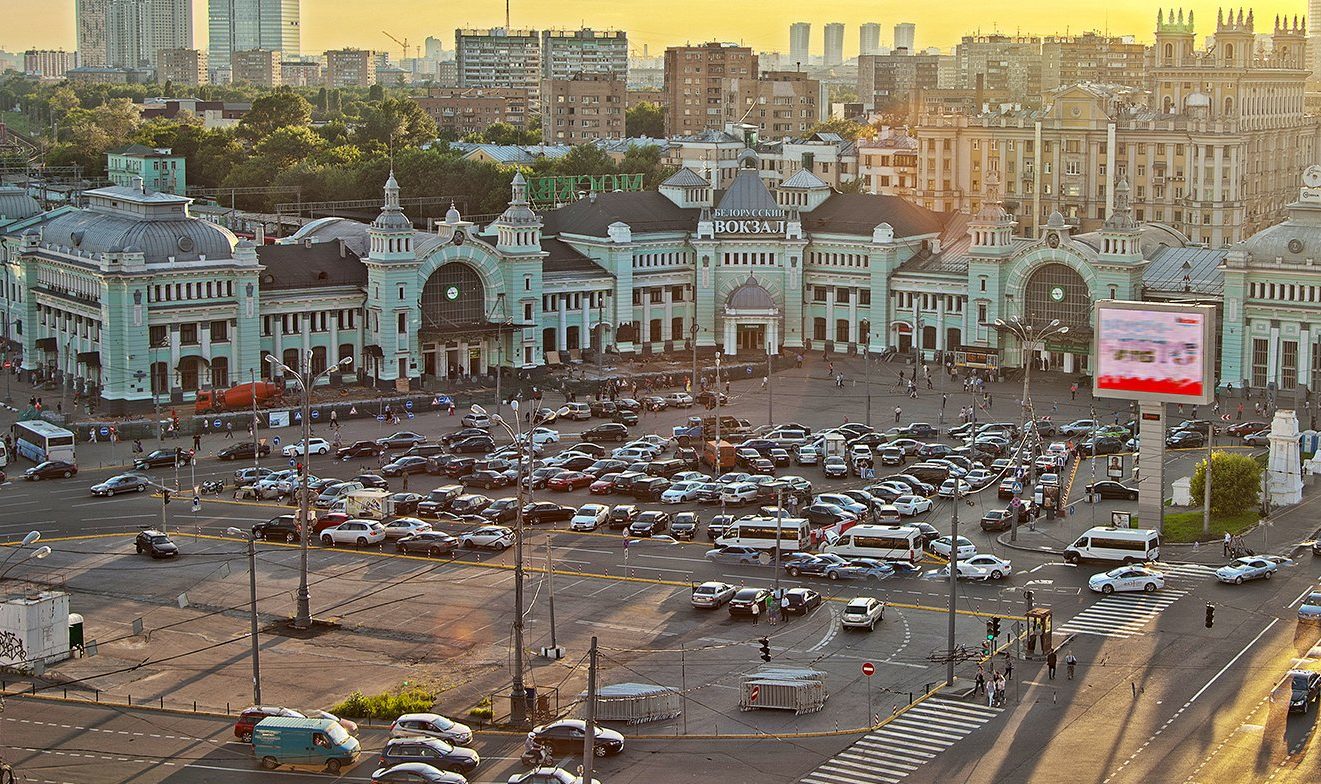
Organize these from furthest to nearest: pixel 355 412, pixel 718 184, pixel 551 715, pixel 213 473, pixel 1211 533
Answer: pixel 718 184 < pixel 355 412 < pixel 213 473 < pixel 1211 533 < pixel 551 715

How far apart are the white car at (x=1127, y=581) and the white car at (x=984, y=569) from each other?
3254 millimetres

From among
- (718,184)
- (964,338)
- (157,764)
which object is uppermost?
(718,184)

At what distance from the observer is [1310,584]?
72938 mm

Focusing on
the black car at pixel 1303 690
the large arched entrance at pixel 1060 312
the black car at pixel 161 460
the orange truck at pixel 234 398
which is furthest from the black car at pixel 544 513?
the large arched entrance at pixel 1060 312

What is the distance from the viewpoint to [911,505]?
3406 inches

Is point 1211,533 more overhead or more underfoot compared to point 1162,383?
more underfoot

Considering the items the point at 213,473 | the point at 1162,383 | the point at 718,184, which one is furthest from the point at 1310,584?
the point at 718,184

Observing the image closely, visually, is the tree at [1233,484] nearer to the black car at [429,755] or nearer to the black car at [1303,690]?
the black car at [1303,690]

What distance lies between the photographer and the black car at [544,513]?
85.4 meters

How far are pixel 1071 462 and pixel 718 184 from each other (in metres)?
85.7

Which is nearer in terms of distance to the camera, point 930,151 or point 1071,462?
point 1071,462

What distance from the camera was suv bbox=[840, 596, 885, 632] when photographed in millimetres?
67312

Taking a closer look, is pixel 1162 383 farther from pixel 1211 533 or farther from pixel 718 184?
pixel 718 184

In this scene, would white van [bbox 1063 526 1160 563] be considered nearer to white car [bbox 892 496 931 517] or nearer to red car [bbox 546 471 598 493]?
white car [bbox 892 496 931 517]
